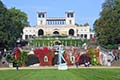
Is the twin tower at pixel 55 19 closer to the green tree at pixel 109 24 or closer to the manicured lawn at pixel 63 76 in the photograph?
the green tree at pixel 109 24

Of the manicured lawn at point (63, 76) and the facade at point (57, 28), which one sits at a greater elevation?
the facade at point (57, 28)

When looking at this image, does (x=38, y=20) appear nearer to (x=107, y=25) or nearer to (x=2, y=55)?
(x=107, y=25)

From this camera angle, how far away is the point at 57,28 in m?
163

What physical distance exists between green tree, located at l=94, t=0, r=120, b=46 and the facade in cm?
6623

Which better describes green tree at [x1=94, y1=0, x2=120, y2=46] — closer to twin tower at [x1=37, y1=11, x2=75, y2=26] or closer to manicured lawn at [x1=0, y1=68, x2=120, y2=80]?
manicured lawn at [x1=0, y1=68, x2=120, y2=80]

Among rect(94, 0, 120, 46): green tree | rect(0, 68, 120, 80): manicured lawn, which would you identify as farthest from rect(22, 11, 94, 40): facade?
rect(0, 68, 120, 80): manicured lawn

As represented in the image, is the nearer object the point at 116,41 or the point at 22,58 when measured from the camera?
the point at 22,58

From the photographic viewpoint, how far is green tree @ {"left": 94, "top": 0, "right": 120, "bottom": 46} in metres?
88.6

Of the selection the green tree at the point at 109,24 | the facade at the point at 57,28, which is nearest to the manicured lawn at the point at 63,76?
the green tree at the point at 109,24

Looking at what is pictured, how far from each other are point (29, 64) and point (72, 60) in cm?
713

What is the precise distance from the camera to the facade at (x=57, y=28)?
163 m

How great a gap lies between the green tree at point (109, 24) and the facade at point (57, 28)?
66.2 metres

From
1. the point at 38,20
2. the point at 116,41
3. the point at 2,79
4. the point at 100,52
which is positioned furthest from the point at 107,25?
the point at 38,20

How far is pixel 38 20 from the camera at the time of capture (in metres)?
167
